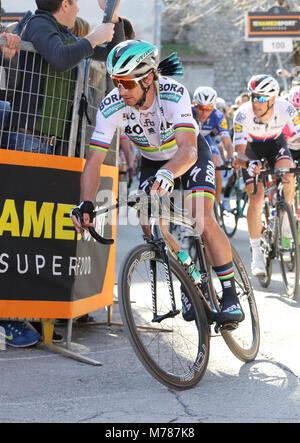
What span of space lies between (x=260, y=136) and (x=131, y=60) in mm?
4225

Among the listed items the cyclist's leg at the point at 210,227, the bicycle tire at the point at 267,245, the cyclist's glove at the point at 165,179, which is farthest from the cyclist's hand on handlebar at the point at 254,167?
the cyclist's glove at the point at 165,179

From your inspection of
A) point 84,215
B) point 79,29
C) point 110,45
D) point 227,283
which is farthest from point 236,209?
point 84,215

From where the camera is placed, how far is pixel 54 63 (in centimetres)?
527

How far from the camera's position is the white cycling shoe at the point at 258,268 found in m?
7.96

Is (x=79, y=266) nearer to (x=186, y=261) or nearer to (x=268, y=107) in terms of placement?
(x=186, y=261)

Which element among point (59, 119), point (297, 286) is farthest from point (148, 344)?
point (297, 286)

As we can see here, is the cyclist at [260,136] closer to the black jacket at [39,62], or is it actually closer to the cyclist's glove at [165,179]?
the black jacket at [39,62]

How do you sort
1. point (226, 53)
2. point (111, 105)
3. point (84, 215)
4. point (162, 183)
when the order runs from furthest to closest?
point (226, 53)
point (111, 105)
point (84, 215)
point (162, 183)

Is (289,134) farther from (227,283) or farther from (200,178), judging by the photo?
(227,283)

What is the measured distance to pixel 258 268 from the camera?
8.00 m

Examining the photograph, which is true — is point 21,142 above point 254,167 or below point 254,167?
below

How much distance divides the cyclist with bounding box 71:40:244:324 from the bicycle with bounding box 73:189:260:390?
0.11 metres

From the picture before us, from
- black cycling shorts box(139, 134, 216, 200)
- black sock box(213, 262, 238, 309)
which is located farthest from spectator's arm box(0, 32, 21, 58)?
black sock box(213, 262, 238, 309)

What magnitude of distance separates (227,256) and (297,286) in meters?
2.61
